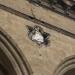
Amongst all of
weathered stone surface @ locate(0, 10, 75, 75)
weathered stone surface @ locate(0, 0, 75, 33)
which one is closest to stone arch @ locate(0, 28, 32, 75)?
weathered stone surface @ locate(0, 10, 75, 75)

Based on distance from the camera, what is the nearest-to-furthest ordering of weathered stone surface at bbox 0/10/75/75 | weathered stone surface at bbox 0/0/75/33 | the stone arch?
the stone arch → weathered stone surface at bbox 0/10/75/75 → weathered stone surface at bbox 0/0/75/33

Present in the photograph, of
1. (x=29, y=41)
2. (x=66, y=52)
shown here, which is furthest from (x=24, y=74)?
(x=66, y=52)

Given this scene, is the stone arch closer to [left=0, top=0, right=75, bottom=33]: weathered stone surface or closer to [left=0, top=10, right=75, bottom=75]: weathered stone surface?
[left=0, top=10, right=75, bottom=75]: weathered stone surface

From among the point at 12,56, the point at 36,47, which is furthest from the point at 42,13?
the point at 12,56

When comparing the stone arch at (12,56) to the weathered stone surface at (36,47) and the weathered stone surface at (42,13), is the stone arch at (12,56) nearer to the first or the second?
the weathered stone surface at (36,47)

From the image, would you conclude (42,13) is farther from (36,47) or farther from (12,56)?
(12,56)

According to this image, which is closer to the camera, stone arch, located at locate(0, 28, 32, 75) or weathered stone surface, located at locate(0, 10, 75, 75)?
stone arch, located at locate(0, 28, 32, 75)
